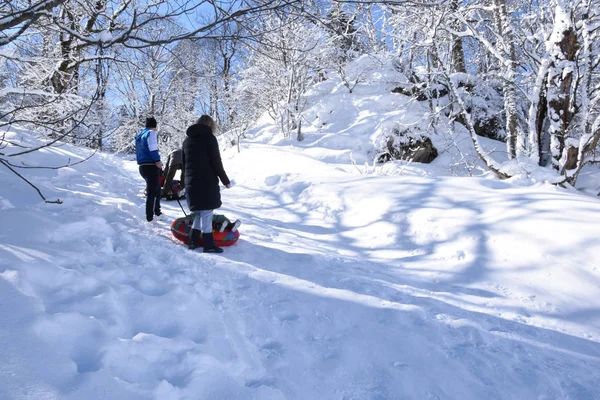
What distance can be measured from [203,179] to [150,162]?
1.65m

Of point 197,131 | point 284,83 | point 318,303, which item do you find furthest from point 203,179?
point 284,83

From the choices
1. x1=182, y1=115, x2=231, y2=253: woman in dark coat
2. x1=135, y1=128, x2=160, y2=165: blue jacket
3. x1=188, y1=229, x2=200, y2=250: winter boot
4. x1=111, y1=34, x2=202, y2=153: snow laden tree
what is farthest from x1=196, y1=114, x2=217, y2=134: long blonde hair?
x1=111, y1=34, x2=202, y2=153: snow laden tree

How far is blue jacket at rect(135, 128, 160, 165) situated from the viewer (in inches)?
202

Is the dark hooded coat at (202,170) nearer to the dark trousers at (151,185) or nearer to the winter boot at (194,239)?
the winter boot at (194,239)

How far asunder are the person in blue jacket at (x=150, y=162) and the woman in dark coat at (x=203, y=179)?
131cm

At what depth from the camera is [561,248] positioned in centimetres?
340

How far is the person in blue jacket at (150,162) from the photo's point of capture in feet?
16.8

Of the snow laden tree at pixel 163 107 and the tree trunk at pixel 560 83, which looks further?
the snow laden tree at pixel 163 107

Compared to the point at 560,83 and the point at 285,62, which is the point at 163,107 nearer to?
the point at 285,62

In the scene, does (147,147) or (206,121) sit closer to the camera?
(206,121)

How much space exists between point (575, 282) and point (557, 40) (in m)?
5.72

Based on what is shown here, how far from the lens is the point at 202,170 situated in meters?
4.05

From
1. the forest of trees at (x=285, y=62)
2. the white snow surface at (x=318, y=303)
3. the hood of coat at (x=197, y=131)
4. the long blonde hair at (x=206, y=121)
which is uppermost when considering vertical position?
the forest of trees at (x=285, y=62)

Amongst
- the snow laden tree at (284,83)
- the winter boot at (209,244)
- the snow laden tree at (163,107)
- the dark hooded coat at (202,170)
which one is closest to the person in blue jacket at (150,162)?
the dark hooded coat at (202,170)
